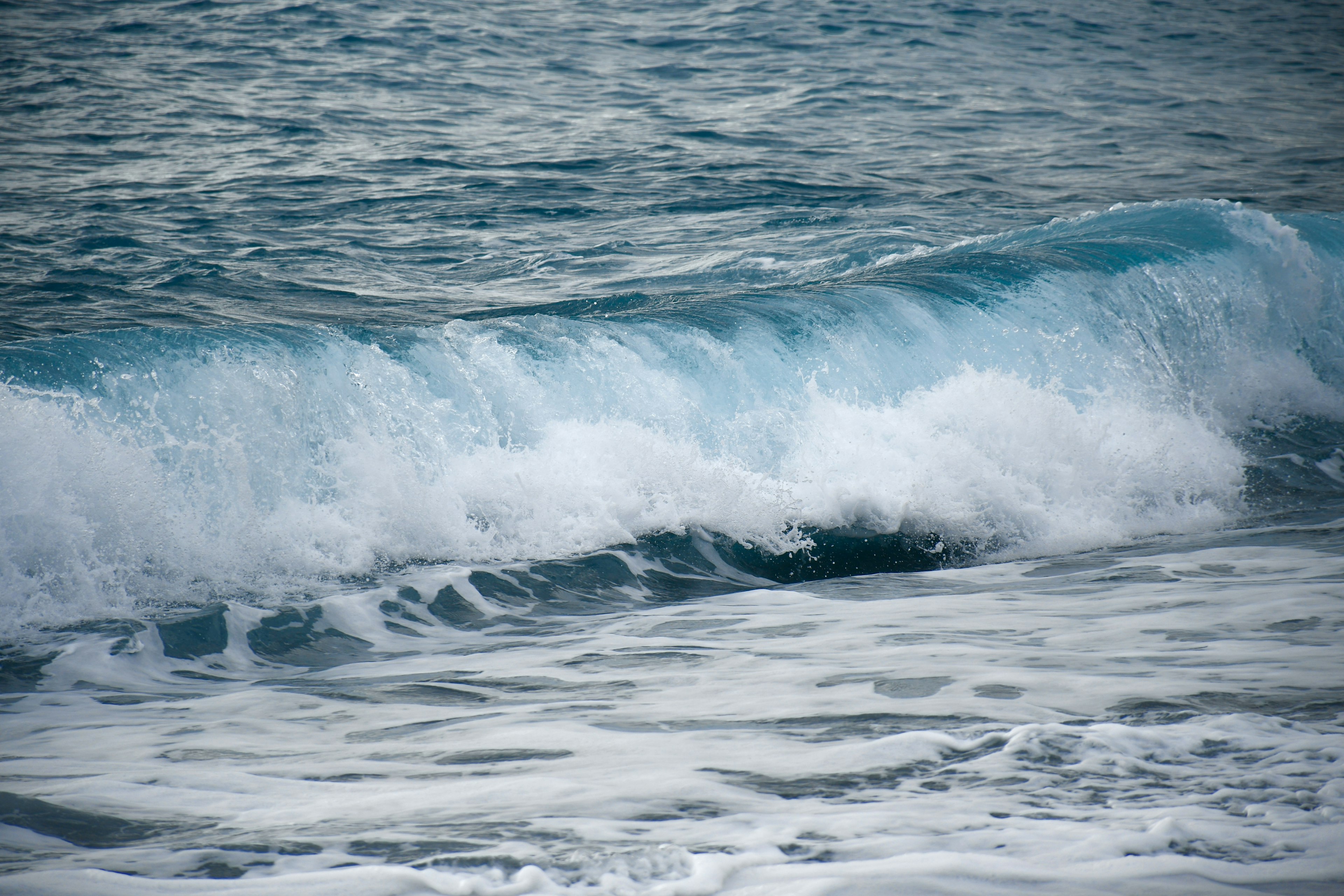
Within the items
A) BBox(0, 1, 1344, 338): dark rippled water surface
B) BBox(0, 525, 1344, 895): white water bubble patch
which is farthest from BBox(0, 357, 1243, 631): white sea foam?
BBox(0, 1, 1344, 338): dark rippled water surface

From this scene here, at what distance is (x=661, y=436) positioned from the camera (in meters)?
6.69

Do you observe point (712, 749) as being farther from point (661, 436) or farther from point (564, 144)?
point (564, 144)

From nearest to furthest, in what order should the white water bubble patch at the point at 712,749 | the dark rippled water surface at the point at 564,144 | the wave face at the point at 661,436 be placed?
the white water bubble patch at the point at 712,749 < the wave face at the point at 661,436 < the dark rippled water surface at the point at 564,144

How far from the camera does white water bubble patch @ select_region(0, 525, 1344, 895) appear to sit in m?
2.45

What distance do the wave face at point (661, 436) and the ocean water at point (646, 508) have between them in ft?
0.11

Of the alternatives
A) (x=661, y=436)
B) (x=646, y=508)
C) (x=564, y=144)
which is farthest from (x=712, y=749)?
(x=564, y=144)

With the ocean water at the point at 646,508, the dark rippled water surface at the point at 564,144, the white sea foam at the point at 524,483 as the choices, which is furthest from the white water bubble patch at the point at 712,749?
the dark rippled water surface at the point at 564,144

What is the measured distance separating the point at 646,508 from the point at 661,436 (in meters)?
0.60

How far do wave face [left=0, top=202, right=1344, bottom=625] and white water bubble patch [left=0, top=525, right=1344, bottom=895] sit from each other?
2.27ft

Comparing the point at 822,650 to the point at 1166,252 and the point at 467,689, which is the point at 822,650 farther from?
the point at 1166,252

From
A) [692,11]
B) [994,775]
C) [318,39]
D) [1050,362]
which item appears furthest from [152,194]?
[692,11]

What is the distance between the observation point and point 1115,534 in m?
6.60

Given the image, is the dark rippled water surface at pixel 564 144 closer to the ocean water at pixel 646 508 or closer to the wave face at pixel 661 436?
the ocean water at pixel 646 508

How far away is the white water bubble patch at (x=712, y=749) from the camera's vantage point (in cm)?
245
